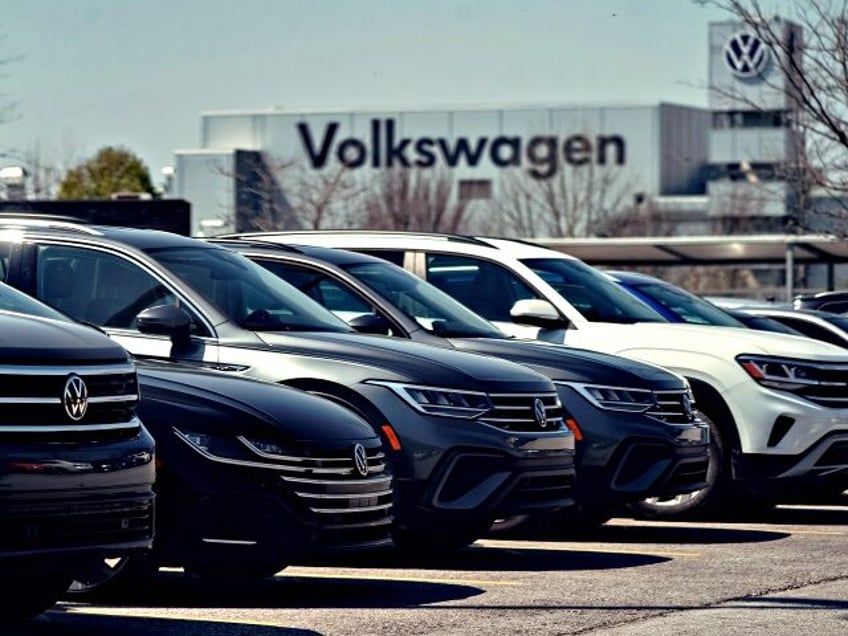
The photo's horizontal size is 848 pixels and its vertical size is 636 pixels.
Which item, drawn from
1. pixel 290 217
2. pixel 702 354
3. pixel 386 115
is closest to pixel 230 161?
pixel 386 115

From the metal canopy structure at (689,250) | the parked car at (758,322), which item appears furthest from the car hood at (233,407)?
the metal canopy structure at (689,250)

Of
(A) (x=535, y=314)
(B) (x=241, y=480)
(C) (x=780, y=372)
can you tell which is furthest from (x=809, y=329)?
(B) (x=241, y=480)

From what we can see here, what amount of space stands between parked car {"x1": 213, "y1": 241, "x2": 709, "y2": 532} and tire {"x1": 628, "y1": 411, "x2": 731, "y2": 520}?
0.99m

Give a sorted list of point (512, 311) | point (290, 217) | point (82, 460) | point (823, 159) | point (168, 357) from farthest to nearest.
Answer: point (290, 217)
point (823, 159)
point (512, 311)
point (168, 357)
point (82, 460)

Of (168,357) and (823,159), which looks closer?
(168,357)

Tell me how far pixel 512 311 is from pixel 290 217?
4839 cm

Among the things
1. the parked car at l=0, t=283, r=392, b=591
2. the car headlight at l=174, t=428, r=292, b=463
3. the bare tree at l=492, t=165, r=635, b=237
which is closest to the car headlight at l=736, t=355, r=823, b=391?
the parked car at l=0, t=283, r=392, b=591

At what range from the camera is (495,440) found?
35.3 feet

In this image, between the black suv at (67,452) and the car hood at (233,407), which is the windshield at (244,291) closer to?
the car hood at (233,407)

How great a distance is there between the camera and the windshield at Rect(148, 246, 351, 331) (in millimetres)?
10859

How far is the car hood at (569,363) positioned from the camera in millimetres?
12406

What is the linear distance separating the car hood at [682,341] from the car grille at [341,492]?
15.8ft

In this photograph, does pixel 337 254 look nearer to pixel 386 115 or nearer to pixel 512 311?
pixel 512 311

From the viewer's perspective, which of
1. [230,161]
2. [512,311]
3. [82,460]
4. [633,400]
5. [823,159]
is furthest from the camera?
[230,161]
